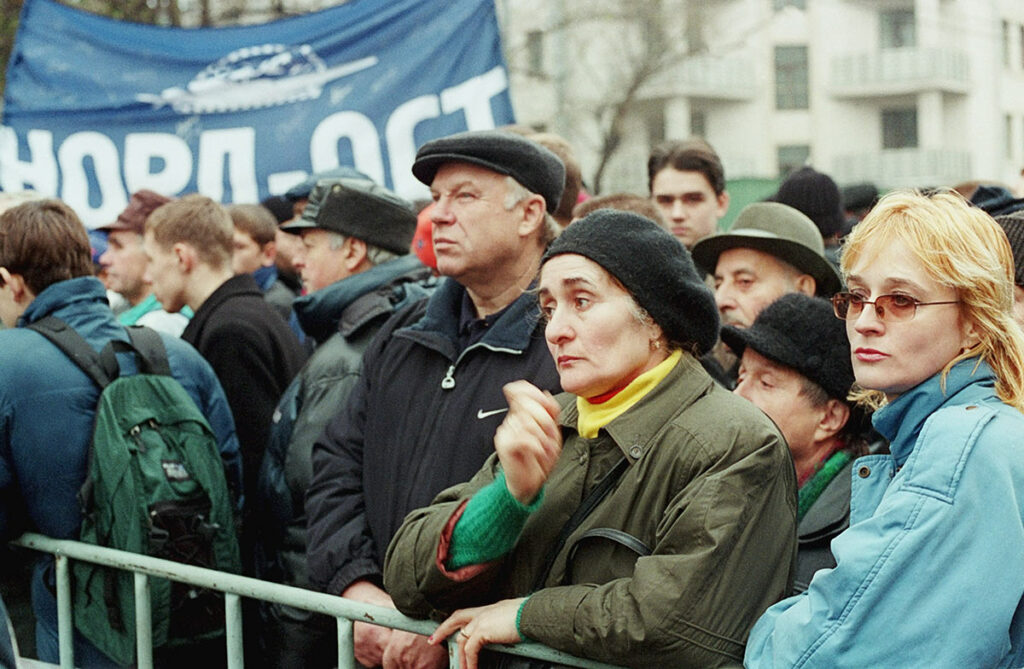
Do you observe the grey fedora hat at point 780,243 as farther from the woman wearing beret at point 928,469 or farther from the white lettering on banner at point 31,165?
the white lettering on banner at point 31,165

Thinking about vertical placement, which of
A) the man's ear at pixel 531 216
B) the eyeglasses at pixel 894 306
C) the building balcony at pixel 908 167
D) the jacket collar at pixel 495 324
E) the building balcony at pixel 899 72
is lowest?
the building balcony at pixel 908 167

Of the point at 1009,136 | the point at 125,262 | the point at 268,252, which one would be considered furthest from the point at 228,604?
the point at 1009,136

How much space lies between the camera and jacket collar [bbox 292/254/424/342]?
4.48 metres

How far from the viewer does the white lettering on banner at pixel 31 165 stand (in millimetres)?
6586

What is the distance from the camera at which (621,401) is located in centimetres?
279

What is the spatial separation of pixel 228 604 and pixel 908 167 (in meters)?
39.9

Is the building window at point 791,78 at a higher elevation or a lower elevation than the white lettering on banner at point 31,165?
lower

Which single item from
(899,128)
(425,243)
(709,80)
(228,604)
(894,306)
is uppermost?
(894,306)

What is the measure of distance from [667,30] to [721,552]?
1157 inches

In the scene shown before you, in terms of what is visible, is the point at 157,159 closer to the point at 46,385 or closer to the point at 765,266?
the point at 46,385

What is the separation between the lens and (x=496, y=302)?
3.62 m

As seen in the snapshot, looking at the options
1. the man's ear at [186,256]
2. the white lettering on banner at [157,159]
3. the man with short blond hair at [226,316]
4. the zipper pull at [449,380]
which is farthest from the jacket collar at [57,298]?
the white lettering on banner at [157,159]

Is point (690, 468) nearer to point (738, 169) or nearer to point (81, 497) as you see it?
point (81, 497)

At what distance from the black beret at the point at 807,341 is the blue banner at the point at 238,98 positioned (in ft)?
10.4
